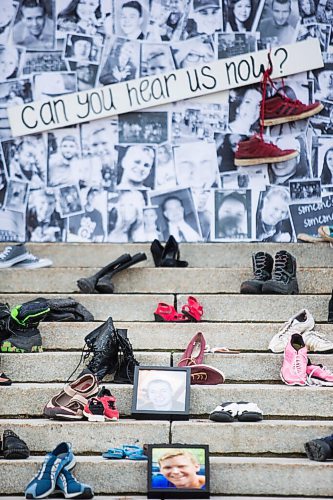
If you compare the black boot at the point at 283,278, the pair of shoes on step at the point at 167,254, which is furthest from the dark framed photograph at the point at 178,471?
the pair of shoes on step at the point at 167,254

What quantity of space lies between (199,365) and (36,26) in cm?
383

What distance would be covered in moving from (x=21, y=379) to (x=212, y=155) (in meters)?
3.02

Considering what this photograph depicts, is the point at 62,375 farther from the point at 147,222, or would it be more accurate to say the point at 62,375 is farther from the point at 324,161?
the point at 324,161

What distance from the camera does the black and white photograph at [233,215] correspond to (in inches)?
335

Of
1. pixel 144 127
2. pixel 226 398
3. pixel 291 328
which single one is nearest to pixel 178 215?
pixel 144 127

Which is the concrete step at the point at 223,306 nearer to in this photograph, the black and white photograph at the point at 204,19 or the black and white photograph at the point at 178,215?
the black and white photograph at the point at 178,215

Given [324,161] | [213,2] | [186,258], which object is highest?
[213,2]

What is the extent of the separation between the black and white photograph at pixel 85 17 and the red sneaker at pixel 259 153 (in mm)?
1497

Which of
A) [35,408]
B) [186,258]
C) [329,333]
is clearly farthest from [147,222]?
[35,408]

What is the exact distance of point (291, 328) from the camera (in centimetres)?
647

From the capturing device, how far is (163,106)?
8578mm

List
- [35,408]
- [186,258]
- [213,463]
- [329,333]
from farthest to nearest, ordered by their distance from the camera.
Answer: [186,258] < [329,333] < [35,408] < [213,463]

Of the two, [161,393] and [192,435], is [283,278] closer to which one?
[161,393]

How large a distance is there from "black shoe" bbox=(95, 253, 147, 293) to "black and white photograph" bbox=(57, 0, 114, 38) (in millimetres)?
2143
